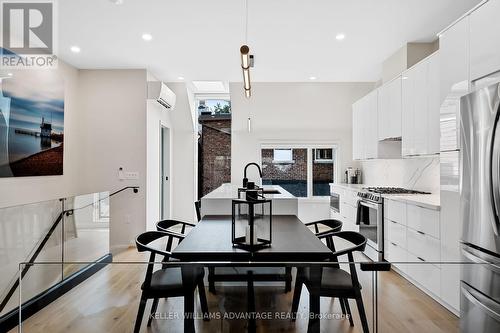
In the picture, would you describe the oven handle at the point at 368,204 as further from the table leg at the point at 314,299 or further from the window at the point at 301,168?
the table leg at the point at 314,299

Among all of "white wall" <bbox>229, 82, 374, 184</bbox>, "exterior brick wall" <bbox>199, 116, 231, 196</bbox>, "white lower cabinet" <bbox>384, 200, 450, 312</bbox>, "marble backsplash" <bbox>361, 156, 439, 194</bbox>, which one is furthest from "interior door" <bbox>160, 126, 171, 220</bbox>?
"white lower cabinet" <bbox>384, 200, 450, 312</bbox>

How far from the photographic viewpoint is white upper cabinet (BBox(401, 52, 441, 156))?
3309mm

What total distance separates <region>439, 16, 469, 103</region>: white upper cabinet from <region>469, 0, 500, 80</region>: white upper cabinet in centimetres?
8

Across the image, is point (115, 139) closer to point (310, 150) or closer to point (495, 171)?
point (310, 150)

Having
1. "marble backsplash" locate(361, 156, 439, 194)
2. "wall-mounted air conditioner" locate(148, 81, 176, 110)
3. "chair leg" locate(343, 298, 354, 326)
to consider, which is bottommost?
"chair leg" locate(343, 298, 354, 326)

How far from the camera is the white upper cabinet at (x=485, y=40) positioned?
2172mm

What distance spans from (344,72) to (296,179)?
2766 mm

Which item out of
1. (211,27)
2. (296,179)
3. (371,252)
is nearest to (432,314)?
(371,252)

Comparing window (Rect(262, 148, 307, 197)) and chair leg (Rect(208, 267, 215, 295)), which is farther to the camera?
window (Rect(262, 148, 307, 197))

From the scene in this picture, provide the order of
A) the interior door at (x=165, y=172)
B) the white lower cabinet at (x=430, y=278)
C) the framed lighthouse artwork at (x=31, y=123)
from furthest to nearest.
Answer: the interior door at (x=165, y=172), the framed lighthouse artwork at (x=31, y=123), the white lower cabinet at (x=430, y=278)

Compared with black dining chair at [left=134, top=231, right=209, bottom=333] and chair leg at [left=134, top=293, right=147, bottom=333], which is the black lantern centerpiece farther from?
chair leg at [left=134, top=293, right=147, bottom=333]

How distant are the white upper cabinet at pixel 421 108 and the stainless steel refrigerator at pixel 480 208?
1.03m

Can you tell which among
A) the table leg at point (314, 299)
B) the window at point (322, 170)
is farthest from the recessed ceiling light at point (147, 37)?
the window at point (322, 170)

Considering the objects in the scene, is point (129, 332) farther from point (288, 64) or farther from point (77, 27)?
point (288, 64)
